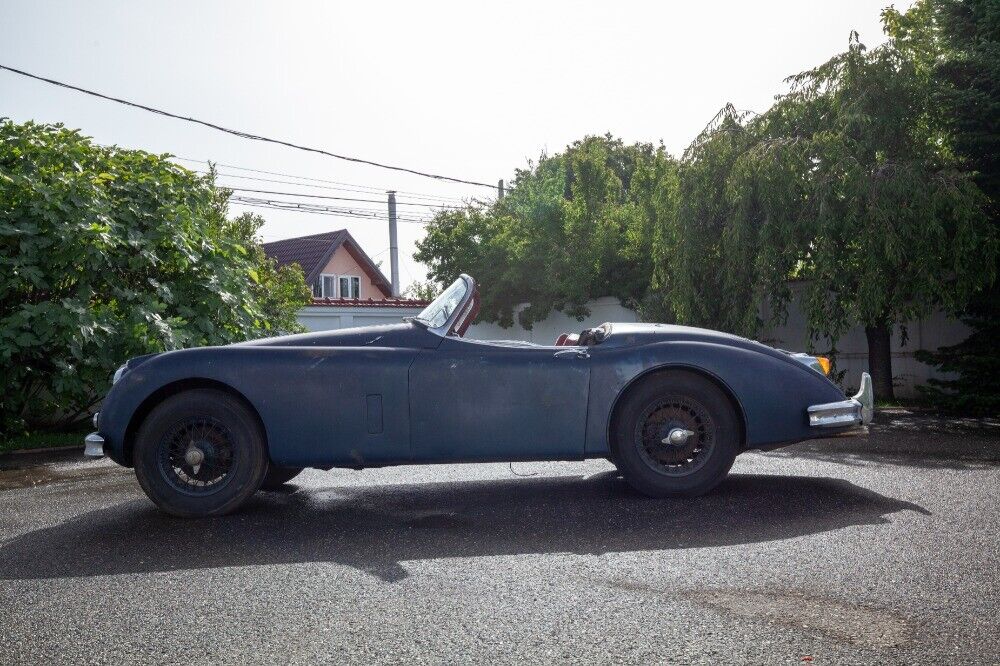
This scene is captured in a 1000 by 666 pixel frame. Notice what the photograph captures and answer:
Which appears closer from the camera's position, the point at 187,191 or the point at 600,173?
the point at 187,191

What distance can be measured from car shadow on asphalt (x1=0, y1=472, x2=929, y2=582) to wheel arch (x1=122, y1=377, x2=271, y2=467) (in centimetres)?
45

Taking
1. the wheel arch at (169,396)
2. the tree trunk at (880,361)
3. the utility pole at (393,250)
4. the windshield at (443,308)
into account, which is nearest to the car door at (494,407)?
the windshield at (443,308)

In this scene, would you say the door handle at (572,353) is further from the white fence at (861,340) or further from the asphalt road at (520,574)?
the white fence at (861,340)

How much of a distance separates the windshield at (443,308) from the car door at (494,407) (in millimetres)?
258

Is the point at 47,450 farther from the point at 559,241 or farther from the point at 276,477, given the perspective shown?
the point at 559,241

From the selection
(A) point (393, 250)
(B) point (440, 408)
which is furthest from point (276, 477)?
(A) point (393, 250)

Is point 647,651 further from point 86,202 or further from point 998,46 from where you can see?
point 998,46

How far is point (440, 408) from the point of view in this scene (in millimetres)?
5480

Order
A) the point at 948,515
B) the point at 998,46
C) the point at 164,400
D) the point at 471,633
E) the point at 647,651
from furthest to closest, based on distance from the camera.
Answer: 1. the point at 998,46
2. the point at 164,400
3. the point at 948,515
4. the point at 471,633
5. the point at 647,651

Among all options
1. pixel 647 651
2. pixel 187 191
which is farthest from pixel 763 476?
pixel 187 191

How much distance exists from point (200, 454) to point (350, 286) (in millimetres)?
35500

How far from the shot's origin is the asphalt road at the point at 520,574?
309 centimetres

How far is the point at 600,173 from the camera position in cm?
2317

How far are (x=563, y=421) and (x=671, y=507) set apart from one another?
0.81 meters
